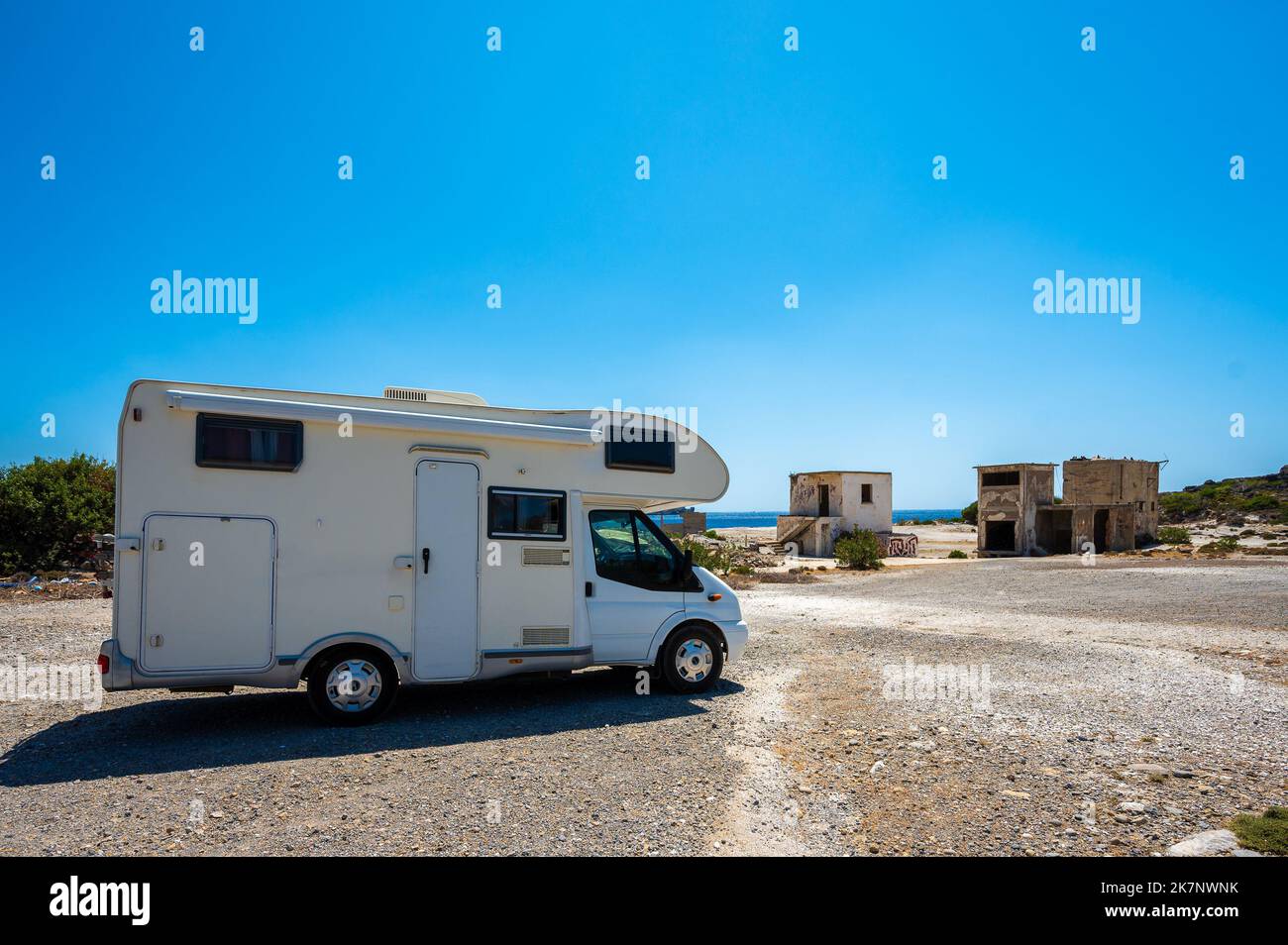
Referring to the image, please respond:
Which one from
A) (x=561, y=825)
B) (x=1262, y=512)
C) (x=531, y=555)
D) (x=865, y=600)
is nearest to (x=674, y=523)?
(x=865, y=600)

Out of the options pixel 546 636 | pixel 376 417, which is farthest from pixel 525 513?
pixel 376 417

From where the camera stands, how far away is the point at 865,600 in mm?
18016

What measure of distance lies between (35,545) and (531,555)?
782 inches

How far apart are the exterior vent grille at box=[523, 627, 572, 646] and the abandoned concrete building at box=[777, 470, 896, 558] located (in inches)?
1282

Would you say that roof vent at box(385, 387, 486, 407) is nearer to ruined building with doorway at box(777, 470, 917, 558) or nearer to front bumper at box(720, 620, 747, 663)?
front bumper at box(720, 620, 747, 663)

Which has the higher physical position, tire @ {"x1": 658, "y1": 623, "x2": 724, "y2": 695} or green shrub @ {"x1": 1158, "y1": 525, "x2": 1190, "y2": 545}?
tire @ {"x1": 658, "y1": 623, "x2": 724, "y2": 695}

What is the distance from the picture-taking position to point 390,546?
679cm

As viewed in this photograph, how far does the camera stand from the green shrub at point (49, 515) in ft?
65.3

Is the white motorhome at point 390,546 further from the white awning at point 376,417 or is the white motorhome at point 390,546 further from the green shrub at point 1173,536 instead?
the green shrub at point 1173,536

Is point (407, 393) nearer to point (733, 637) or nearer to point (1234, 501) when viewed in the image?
point (733, 637)

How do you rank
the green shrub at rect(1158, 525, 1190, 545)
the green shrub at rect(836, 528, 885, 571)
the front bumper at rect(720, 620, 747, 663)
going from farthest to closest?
1. the green shrub at rect(1158, 525, 1190, 545)
2. the green shrub at rect(836, 528, 885, 571)
3. the front bumper at rect(720, 620, 747, 663)

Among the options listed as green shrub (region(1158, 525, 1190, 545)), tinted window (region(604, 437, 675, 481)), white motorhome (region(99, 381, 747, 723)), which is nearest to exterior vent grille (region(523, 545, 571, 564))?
white motorhome (region(99, 381, 747, 723))

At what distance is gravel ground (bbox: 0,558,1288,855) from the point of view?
4281 millimetres
